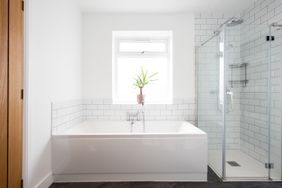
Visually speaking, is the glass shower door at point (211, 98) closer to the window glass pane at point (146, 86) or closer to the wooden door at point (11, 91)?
the window glass pane at point (146, 86)

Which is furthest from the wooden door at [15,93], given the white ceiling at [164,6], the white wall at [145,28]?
the white wall at [145,28]

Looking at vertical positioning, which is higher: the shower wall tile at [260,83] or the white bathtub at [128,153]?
the shower wall tile at [260,83]

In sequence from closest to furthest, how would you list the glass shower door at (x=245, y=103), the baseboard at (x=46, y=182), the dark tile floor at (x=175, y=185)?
the baseboard at (x=46, y=182) < the dark tile floor at (x=175, y=185) < the glass shower door at (x=245, y=103)

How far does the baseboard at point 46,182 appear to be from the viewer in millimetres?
2297

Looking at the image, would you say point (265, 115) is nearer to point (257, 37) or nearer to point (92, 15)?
point (257, 37)

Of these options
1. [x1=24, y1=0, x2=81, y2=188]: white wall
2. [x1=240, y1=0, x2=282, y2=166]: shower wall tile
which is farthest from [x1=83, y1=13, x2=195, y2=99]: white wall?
[x1=240, y1=0, x2=282, y2=166]: shower wall tile

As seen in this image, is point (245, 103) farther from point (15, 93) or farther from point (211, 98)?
point (15, 93)

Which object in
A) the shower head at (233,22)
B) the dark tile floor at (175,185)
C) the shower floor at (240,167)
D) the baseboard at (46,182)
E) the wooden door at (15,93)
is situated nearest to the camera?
the wooden door at (15,93)

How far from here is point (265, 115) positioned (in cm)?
296

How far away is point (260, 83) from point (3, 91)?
3.09 metres

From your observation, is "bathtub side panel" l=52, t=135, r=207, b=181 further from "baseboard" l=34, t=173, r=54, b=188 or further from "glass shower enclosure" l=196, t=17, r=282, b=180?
"glass shower enclosure" l=196, t=17, r=282, b=180

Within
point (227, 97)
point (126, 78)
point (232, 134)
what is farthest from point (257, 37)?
point (126, 78)

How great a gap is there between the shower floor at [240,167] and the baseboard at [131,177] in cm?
41

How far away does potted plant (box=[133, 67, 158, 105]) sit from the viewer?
12.0 ft
